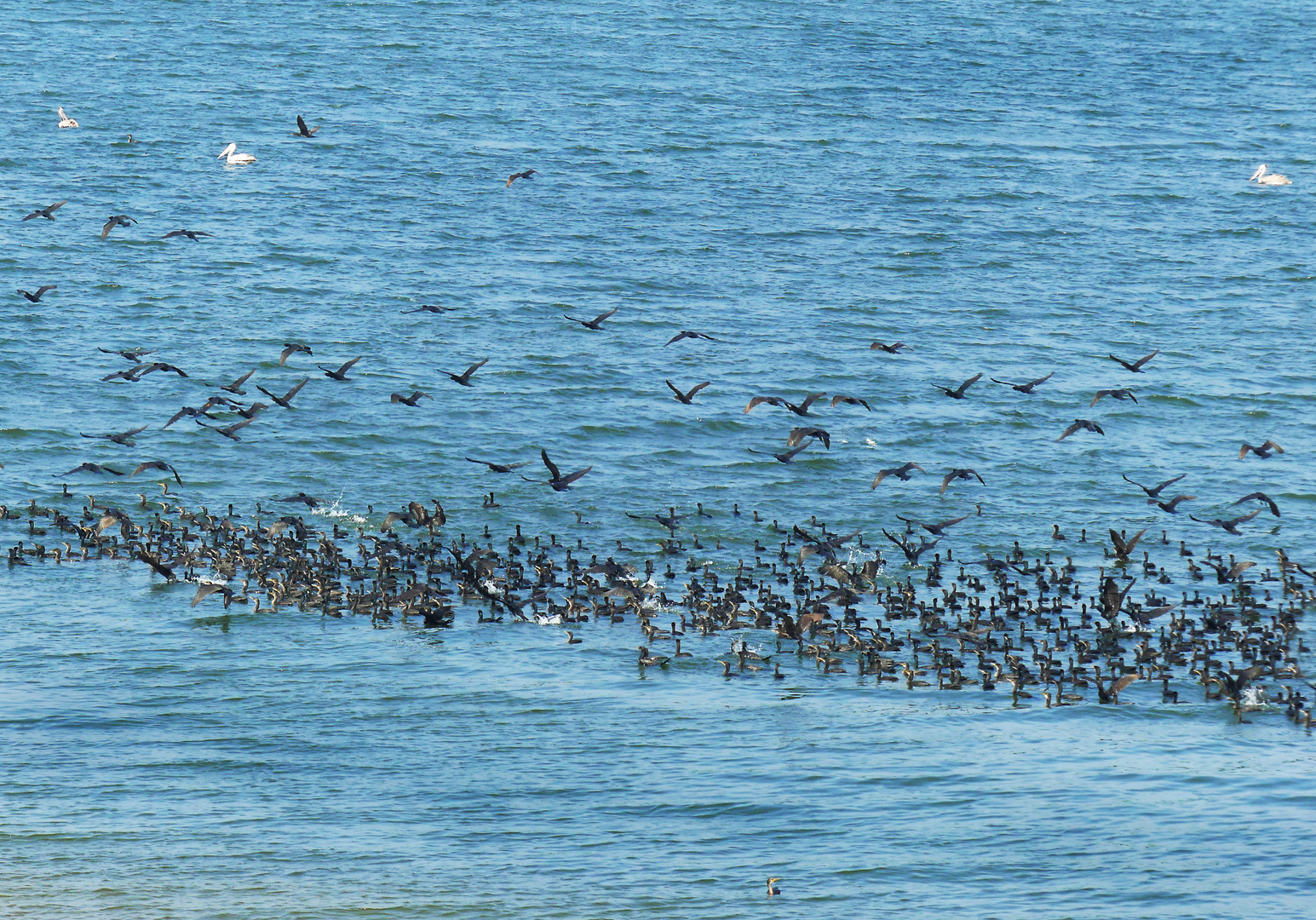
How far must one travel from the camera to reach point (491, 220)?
6588 cm

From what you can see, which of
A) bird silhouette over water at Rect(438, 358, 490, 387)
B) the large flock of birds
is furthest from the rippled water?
bird silhouette over water at Rect(438, 358, 490, 387)

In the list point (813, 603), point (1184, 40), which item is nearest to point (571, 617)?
point (813, 603)

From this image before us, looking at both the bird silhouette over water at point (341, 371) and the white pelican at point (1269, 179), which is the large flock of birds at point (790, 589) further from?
the white pelican at point (1269, 179)

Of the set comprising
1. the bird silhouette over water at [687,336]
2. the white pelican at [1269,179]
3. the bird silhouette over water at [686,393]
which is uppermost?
the white pelican at [1269,179]

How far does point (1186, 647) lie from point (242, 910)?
16.5 m

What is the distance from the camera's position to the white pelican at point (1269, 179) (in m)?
73.0

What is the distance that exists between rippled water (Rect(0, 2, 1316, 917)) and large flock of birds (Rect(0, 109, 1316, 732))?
1.94 ft

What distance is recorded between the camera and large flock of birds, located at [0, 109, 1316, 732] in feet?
93.8

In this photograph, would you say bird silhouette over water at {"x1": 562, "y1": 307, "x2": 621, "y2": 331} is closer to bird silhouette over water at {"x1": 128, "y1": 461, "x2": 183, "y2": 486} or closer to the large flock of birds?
the large flock of birds

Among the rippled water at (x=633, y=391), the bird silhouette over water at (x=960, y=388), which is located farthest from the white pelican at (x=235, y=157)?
the bird silhouette over water at (x=960, y=388)

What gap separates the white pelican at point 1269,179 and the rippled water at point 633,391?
929mm

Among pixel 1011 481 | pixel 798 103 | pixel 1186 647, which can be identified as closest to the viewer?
pixel 1186 647

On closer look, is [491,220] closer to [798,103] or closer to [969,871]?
[798,103]

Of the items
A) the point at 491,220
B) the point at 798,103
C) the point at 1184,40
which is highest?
the point at 1184,40
